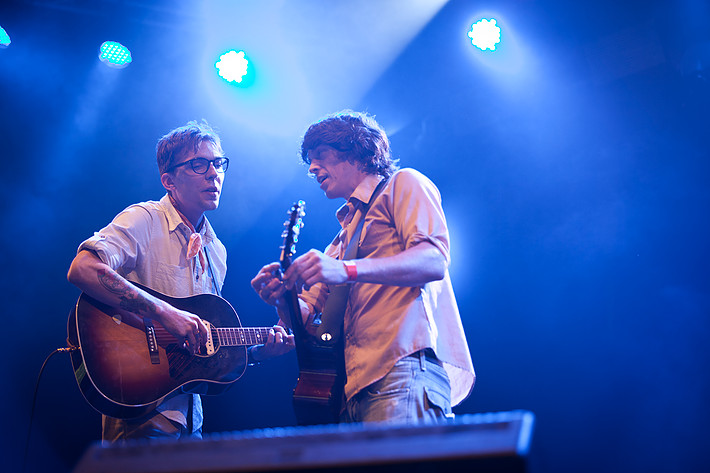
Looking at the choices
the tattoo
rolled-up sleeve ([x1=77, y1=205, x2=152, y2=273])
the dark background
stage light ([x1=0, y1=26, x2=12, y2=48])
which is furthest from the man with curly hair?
stage light ([x1=0, y1=26, x2=12, y2=48])

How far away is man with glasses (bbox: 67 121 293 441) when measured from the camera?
9.35ft

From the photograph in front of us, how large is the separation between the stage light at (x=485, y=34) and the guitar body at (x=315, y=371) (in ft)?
11.4

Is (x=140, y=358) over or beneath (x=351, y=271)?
beneath

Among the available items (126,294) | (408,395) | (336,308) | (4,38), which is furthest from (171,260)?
(4,38)

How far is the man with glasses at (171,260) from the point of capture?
285 cm

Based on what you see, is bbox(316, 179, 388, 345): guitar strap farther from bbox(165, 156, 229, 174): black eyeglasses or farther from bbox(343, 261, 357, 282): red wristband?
bbox(165, 156, 229, 174): black eyeglasses

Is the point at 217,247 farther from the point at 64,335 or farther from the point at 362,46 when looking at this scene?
the point at 362,46

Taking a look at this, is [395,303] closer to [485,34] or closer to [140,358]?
[140,358]

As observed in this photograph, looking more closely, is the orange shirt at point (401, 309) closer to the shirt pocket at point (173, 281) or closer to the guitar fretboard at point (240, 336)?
the guitar fretboard at point (240, 336)

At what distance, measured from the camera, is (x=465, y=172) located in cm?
515

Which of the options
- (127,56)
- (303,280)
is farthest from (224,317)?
(127,56)

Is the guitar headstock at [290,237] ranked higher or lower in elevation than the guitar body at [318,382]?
higher

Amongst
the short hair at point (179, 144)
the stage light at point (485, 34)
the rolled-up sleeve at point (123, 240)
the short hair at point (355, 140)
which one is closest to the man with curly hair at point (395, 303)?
the short hair at point (355, 140)

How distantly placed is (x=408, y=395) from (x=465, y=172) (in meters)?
3.36
